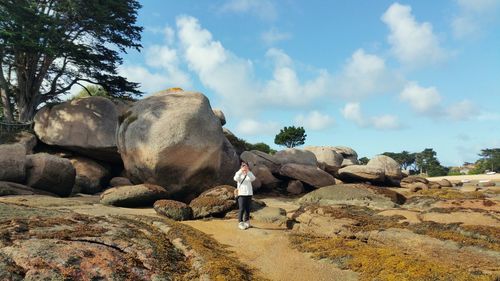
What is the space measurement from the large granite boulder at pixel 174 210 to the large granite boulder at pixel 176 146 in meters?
4.29

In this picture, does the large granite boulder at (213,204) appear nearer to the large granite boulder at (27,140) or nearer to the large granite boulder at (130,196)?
the large granite boulder at (130,196)

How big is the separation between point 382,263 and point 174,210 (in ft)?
24.2

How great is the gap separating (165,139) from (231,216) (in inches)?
214

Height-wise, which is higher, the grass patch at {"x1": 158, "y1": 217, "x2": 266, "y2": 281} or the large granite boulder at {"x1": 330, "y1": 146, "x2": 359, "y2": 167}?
the large granite boulder at {"x1": 330, "y1": 146, "x2": 359, "y2": 167}

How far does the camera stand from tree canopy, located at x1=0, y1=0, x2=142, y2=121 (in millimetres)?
26000

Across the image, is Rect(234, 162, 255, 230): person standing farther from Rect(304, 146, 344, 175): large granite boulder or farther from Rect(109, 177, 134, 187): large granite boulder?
Rect(304, 146, 344, 175): large granite boulder

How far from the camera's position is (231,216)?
44.4 ft

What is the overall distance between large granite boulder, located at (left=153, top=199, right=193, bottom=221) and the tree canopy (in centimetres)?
1844

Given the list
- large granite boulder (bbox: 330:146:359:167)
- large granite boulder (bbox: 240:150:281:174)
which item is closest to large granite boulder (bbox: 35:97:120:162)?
large granite boulder (bbox: 240:150:281:174)

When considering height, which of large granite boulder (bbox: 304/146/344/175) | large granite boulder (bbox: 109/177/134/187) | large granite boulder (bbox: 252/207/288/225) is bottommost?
large granite boulder (bbox: 252/207/288/225)

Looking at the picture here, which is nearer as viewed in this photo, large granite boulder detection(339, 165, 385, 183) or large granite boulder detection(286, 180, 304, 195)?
large granite boulder detection(286, 180, 304, 195)

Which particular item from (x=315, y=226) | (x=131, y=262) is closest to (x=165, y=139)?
(x=315, y=226)

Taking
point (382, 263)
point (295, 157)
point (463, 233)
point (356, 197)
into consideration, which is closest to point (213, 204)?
point (356, 197)

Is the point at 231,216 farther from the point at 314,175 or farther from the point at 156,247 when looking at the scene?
the point at 314,175
